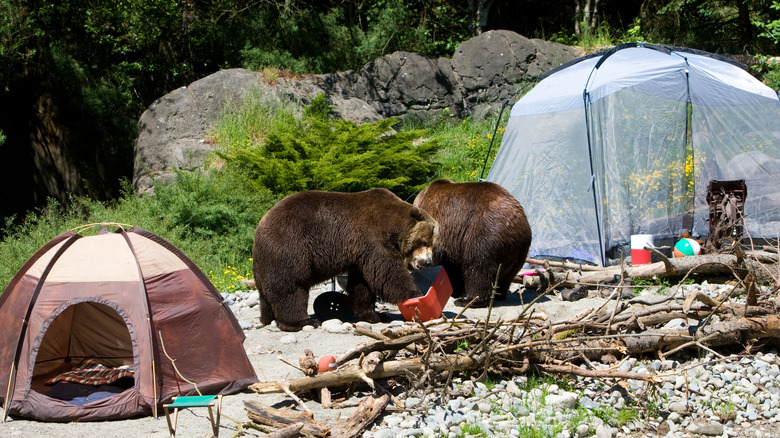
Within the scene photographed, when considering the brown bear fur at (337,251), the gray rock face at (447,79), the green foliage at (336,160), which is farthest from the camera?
the gray rock face at (447,79)

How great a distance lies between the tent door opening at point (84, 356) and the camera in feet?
17.2

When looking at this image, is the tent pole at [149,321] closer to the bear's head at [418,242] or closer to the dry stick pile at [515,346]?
the dry stick pile at [515,346]

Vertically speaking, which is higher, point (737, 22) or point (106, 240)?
point (737, 22)

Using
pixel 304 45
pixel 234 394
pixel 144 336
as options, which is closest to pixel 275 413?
pixel 234 394

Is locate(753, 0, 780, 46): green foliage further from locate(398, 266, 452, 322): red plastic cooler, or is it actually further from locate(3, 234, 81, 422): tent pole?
locate(3, 234, 81, 422): tent pole

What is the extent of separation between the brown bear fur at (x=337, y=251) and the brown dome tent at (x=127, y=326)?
4.25ft

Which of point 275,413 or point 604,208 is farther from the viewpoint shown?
point 604,208

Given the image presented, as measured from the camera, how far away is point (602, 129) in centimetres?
909

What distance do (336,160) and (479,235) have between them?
412 cm

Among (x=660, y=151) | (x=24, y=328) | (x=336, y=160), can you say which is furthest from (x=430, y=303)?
(x=336, y=160)

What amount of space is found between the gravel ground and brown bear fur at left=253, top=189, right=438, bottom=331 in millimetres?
969

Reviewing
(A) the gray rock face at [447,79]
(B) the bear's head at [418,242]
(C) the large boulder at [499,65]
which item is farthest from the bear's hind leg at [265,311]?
(C) the large boulder at [499,65]

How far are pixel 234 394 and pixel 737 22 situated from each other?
1768 centimetres

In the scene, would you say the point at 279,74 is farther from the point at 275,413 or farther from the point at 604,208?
the point at 275,413
